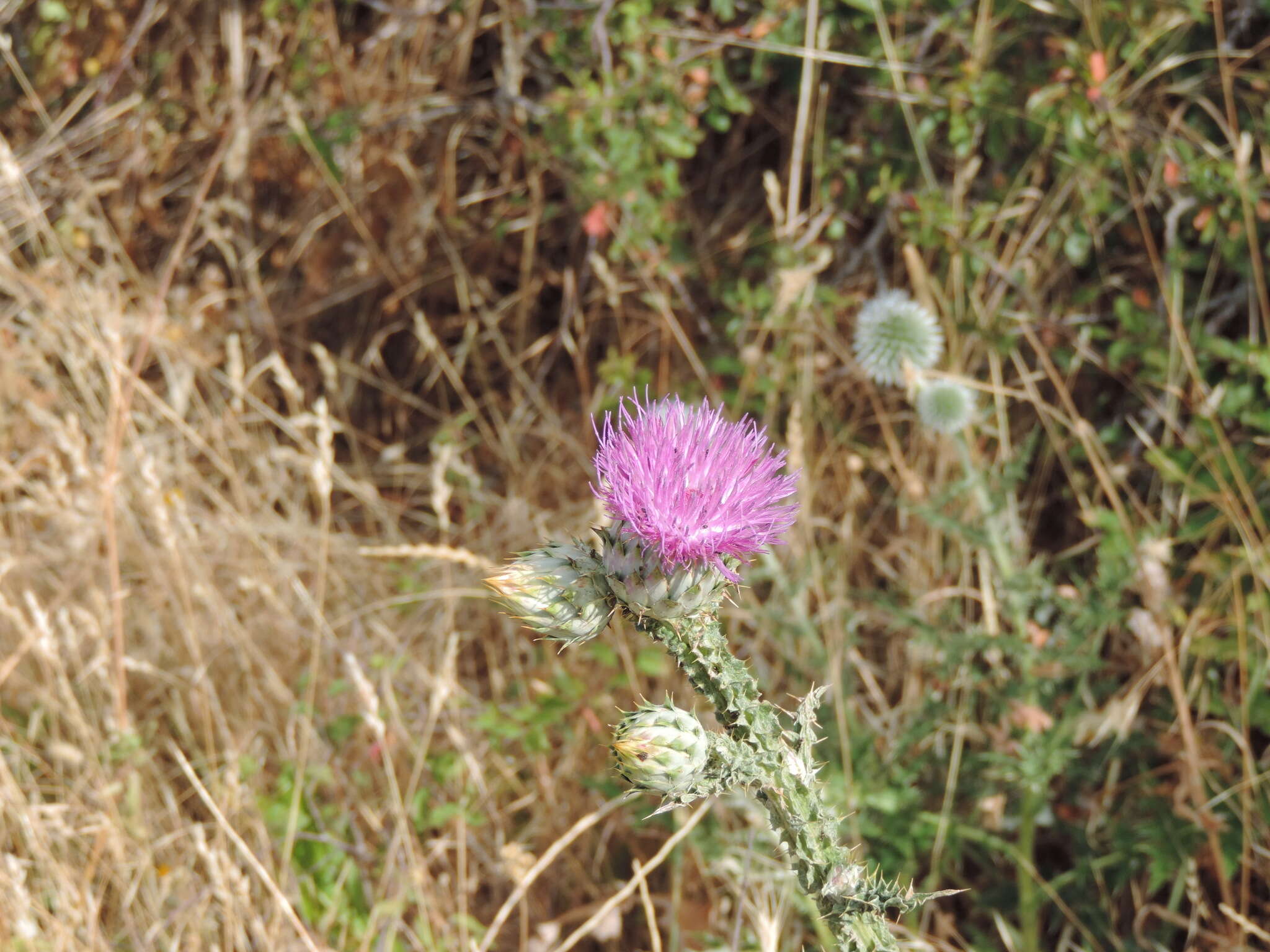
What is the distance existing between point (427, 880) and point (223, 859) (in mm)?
495

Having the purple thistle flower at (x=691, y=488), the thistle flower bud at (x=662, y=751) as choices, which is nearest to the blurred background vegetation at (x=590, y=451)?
the thistle flower bud at (x=662, y=751)

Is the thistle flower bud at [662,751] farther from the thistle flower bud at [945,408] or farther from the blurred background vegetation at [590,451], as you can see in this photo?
the thistle flower bud at [945,408]

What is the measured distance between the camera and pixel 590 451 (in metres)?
3.94

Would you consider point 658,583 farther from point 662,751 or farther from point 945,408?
point 945,408

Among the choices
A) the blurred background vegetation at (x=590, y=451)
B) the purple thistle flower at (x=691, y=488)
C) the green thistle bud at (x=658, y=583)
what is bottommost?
the blurred background vegetation at (x=590, y=451)

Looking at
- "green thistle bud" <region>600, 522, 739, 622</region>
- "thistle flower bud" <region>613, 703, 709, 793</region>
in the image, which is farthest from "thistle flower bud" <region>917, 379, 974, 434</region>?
"thistle flower bud" <region>613, 703, 709, 793</region>

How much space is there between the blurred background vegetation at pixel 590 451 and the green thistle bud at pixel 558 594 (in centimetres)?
50

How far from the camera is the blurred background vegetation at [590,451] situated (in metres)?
2.60

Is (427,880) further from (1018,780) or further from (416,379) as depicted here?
(416,379)

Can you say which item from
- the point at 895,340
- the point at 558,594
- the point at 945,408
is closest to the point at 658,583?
the point at 558,594

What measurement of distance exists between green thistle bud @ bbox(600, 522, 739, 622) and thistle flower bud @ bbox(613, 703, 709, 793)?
14 cm

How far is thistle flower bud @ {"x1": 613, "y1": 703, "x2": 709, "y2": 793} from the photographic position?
1.43 m

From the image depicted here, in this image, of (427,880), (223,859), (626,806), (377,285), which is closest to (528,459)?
(377,285)

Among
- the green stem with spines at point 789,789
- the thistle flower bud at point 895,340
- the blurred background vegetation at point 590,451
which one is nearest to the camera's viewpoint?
the green stem with spines at point 789,789
